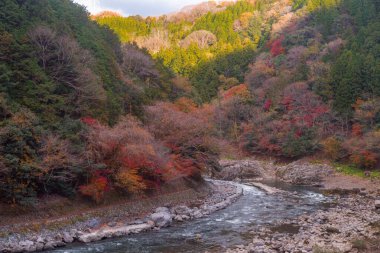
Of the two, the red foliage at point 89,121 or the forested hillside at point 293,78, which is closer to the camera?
the red foliage at point 89,121

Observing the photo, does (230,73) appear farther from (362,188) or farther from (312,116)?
(362,188)

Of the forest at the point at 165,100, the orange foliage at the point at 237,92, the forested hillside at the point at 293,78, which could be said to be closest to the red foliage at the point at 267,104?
the forested hillside at the point at 293,78

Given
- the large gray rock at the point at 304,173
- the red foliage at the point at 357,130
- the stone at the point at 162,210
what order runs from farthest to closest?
the red foliage at the point at 357,130 < the large gray rock at the point at 304,173 < the stone at the point at 162,210

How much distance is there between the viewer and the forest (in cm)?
2058

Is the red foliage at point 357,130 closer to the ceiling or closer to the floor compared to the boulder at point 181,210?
closer to the ceiling

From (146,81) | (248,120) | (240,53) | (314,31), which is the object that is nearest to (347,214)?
(146,81)

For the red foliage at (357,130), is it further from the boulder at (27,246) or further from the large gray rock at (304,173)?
the boulder at (27,246)

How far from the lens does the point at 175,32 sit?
106062 mm

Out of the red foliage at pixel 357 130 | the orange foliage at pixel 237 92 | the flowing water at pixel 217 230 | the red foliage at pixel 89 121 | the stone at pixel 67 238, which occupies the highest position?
the orange foliage at pixel 237 92

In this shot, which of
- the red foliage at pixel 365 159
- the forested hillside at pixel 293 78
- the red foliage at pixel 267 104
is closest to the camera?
the red foliage at pixel 365 159

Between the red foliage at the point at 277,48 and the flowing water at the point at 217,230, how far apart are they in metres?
46.1

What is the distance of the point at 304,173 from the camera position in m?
40.7

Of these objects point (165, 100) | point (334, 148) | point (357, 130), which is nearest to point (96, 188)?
point (165, 100)

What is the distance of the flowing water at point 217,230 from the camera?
16281 mm
